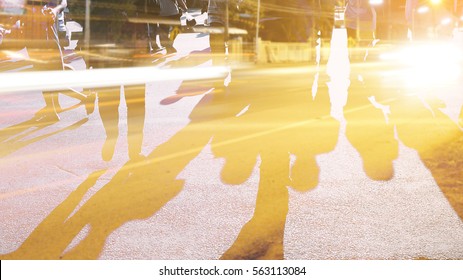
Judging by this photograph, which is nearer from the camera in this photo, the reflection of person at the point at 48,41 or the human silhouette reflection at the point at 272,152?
the human silhouette reflection at the point at 272,152

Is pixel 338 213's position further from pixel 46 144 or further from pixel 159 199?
pixel 46 144

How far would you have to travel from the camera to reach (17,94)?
13.4 metres

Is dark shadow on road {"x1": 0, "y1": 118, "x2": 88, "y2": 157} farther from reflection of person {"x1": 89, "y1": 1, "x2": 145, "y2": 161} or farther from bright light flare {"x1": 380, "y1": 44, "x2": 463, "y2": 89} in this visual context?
bright light flare {"x1": 380, "y1": 44, "x2": 463, "y2": 89}

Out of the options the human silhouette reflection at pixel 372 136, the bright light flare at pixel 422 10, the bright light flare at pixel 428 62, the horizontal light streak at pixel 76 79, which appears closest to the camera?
the human silhouette reflection at pixel 372 136

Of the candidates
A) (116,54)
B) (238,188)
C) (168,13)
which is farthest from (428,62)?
(238,188)

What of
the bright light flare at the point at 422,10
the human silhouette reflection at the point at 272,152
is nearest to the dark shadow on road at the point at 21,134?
the human silhouette reflection at the point at 272,152

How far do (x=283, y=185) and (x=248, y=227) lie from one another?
3.86ft

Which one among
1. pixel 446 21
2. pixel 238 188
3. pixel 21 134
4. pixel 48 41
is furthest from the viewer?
pixel 446 21

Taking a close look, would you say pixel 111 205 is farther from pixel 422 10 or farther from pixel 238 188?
pixel 422 10

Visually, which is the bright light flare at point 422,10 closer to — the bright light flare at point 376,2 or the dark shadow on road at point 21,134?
the bright light flare at point 376,2

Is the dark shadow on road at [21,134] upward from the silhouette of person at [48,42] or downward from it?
downward
